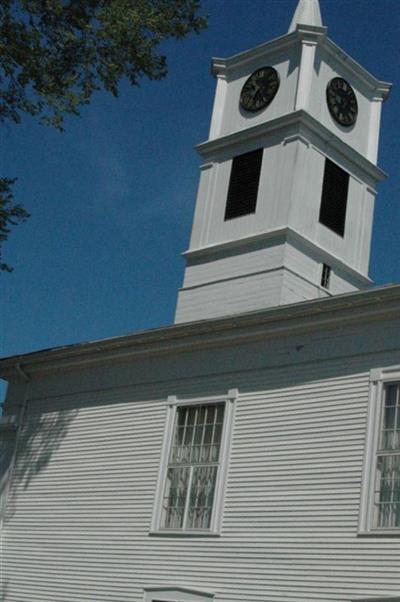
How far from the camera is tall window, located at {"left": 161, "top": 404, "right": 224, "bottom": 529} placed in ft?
58.2

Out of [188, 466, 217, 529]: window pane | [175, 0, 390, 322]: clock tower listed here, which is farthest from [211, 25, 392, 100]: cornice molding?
[188, 466, 217, 529]: window pane

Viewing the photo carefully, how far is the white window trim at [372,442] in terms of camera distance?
583 inches

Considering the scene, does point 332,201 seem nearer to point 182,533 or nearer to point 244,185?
point 244,185

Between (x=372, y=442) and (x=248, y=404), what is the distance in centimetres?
307

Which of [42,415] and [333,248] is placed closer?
[42,415]

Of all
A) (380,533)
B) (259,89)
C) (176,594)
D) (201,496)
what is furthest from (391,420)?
(259,89)

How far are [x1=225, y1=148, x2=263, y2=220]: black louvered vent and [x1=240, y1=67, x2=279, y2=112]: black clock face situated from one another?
1.71 m

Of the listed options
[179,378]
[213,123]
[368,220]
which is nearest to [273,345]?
[179,378]

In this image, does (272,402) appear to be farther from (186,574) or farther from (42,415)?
(42,415)

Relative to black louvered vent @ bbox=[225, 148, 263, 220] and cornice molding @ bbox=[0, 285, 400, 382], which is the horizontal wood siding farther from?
black louvered vent @ bbox=[225, 148, 263, 220]

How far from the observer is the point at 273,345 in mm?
17703

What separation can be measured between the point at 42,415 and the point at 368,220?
11017mm

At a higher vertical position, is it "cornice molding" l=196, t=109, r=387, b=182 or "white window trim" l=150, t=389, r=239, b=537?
"cornice molding" l=196, t=109, r=387, b=182

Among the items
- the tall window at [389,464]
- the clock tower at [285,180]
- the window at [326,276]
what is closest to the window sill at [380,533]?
the tall window at [389,464]
